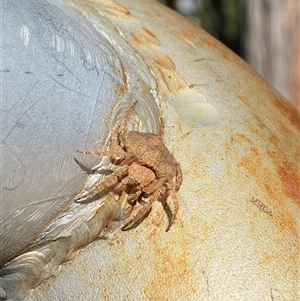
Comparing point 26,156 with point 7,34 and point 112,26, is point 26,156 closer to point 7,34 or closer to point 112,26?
point 7,34

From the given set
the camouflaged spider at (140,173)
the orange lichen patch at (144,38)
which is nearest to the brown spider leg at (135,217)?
the camouflaged spider at (140,173)

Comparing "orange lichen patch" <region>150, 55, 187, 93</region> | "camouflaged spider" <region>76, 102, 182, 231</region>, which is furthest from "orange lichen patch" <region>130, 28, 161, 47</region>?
"camouflaged spider" <region>76, 102, 182, 231</region>

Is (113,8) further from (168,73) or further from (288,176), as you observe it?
(288,176)

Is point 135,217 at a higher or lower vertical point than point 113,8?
lower

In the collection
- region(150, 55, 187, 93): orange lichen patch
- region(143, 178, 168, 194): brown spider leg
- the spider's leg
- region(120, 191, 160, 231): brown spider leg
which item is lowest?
region(120, 191, 160, 231): brown spider leg

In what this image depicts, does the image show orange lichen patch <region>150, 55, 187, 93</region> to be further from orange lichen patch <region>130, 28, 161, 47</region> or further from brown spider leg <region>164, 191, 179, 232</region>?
brown spider leg <region>164, 191, 179, 232</region>

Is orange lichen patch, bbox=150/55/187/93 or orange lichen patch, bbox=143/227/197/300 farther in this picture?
orange lichen patch, bbox=150/55/187/93

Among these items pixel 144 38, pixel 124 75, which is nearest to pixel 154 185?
pixel 124 75
